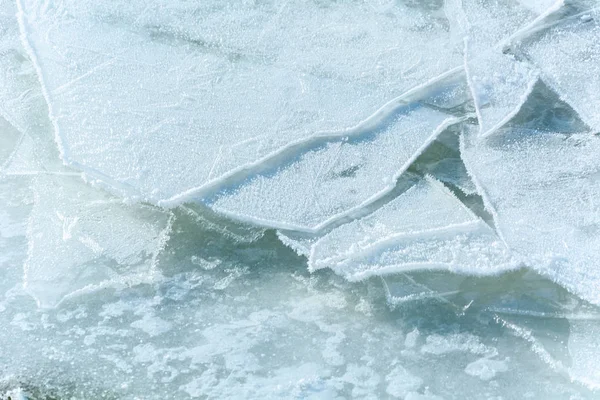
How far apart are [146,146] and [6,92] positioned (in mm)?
878

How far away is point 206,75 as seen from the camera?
10.0 ft

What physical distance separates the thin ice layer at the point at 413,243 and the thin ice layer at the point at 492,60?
0.49 meters

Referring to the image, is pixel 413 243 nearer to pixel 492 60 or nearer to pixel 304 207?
pixel 304 207

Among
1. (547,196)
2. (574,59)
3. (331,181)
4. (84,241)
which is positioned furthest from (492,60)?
(84,241)

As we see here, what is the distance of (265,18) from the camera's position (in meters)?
3.38

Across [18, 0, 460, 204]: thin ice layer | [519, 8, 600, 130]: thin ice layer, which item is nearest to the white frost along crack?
[18, 0, 460, 204]: thin ice layer

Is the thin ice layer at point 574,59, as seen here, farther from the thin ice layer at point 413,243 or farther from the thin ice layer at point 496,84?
the thin ice layer at point 413,243

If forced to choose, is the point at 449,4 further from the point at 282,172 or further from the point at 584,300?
the point at 584,300

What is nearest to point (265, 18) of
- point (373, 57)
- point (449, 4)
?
point (373, 57)

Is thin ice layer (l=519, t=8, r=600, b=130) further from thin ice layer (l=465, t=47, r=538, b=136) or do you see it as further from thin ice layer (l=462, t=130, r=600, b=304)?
thin ice layer (l=462, t=130, r=600, b=304)

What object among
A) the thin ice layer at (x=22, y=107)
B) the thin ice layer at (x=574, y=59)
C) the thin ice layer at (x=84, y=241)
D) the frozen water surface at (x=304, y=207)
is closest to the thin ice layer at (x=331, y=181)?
the frozen water surface at (x=304, y=207)

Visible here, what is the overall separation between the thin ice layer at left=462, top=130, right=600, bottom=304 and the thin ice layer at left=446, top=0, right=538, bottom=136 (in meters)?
0.13

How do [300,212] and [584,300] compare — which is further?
[300,212]

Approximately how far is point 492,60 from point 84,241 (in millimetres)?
1838
